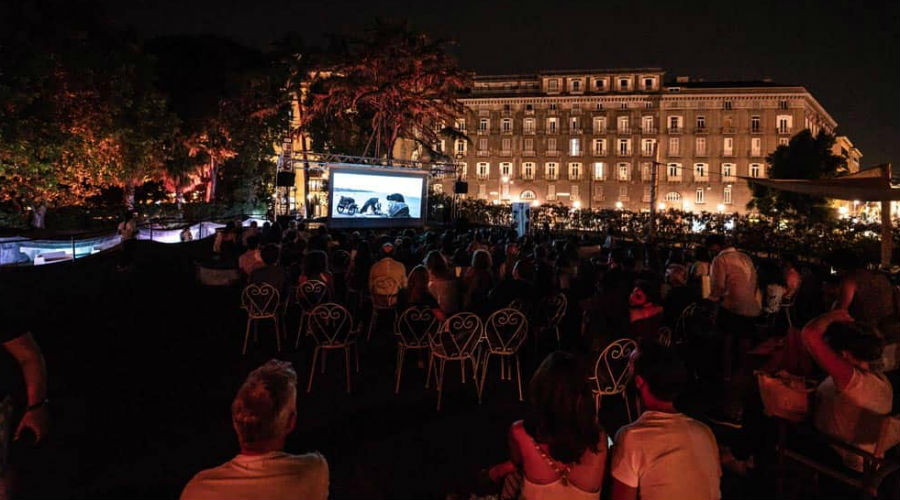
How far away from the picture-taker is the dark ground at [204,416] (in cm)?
380

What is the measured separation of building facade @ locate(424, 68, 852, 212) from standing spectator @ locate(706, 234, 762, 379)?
51852 millimetres

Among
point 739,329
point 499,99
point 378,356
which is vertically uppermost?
point 499,99

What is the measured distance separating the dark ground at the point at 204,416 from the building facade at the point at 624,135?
50.9 m

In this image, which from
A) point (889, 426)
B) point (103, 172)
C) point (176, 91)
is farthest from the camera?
point (176, 91)

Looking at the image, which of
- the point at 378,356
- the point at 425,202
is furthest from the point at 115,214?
the point at 378,356

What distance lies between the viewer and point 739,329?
5.78m

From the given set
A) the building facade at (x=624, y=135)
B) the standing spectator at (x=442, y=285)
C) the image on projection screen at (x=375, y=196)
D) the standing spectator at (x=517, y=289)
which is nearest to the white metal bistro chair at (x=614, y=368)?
the standing spectator at (x=517, y=289)

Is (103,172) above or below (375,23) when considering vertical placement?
below

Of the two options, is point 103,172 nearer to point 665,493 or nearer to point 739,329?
point 739,329

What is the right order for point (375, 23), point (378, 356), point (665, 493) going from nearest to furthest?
point (665, 493), point (378, 356), point (375, 23)

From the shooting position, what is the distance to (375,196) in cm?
2036

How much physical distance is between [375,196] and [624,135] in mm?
45499

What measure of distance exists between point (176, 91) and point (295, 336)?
2692 cm

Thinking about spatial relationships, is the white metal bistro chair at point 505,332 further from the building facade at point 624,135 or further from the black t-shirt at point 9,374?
the building facade at point 624,135
